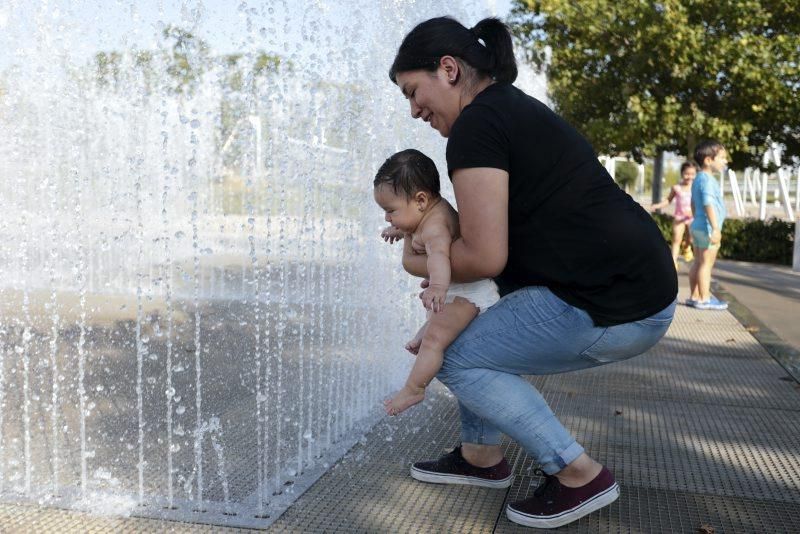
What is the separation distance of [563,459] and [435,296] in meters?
0.66

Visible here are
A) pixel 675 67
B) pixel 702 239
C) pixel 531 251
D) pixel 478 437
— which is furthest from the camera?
pixel 675 67

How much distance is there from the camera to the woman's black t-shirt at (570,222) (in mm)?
2648

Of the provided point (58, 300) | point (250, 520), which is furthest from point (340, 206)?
point (58, 300)

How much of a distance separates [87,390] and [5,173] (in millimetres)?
5828

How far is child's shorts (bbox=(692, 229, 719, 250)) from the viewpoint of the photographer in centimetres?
844

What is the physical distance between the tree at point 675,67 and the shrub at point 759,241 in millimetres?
1456

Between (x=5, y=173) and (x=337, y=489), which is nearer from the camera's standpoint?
(x=337, y=489)

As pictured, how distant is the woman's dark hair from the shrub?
547 inches

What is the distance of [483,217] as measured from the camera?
2604 millimetres

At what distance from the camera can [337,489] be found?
3.20 metres

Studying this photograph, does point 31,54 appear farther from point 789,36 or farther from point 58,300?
point 789,36

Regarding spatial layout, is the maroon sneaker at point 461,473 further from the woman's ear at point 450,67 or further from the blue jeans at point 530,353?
the woman's ear at point 450,67

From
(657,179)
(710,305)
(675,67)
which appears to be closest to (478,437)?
(710,305)

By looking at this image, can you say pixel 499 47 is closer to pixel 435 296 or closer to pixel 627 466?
pixel 435 296
